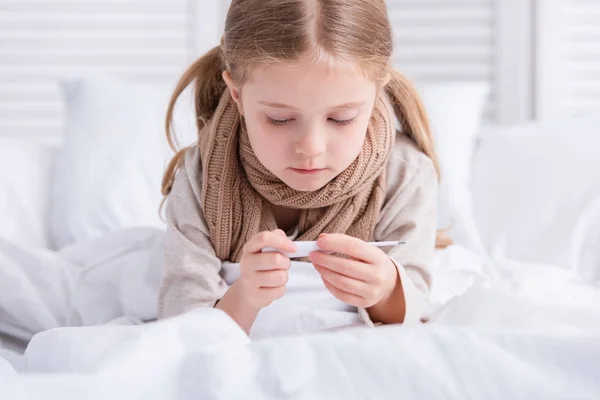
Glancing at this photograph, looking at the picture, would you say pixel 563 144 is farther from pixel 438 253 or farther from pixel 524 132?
pixel 438 253

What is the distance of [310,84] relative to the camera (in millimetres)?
→ 1019

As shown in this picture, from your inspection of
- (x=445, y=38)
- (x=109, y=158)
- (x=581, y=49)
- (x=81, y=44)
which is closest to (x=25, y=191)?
(x=109, y=158)

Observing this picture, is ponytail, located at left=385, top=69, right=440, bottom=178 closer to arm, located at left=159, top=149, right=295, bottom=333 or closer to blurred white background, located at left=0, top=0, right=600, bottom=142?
arm, located at left=159, top=149, right=295, bottom=333

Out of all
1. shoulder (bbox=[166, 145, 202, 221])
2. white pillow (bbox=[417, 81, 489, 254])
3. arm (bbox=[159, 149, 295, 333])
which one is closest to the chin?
arm (bbox=[159, 149, 295, 333])

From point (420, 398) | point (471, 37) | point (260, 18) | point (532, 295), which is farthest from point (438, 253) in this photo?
point (471, 37)

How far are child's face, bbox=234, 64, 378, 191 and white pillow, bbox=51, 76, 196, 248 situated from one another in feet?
2.60

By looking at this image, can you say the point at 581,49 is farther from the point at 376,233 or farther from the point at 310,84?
the point at 310,84

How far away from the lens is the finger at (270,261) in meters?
1.00

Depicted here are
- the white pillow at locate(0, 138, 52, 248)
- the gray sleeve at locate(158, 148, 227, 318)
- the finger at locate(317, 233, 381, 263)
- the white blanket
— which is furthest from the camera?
the white pillow at locate(0, 138, 52, 248)

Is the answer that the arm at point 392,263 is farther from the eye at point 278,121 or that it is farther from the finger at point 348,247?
the eye at point 278,121

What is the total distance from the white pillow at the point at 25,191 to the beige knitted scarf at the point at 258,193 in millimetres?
773

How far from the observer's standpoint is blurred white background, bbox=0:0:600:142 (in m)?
2.79

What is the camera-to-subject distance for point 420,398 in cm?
65

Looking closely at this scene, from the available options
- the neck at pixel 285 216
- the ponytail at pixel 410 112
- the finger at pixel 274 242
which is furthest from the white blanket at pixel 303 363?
the ponytail at pixel 410 112
